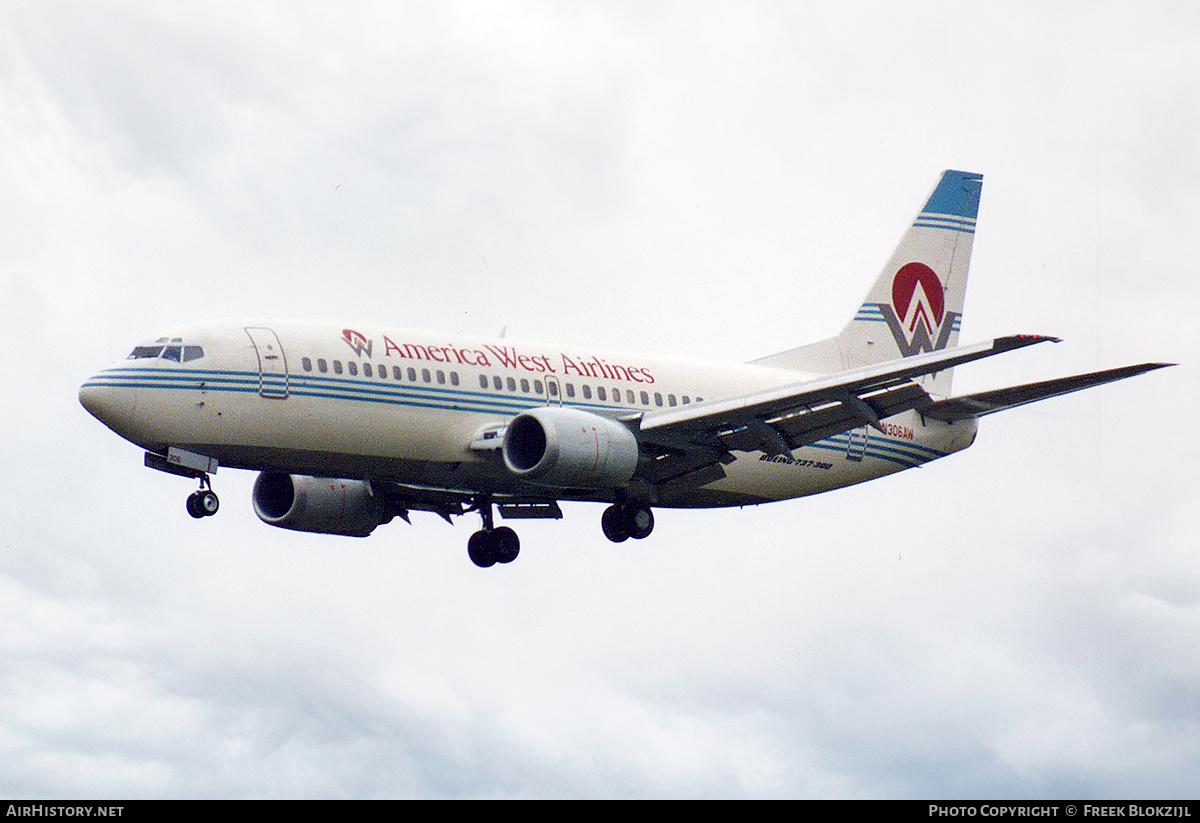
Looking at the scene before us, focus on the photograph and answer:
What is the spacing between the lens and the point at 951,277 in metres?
50.2

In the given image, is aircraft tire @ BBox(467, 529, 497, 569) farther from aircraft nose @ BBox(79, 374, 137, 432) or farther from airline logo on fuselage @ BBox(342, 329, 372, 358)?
aircraft nose @ BBox(79, 374, 137, 432)

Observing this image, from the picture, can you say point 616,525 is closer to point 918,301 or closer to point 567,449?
point 567,449

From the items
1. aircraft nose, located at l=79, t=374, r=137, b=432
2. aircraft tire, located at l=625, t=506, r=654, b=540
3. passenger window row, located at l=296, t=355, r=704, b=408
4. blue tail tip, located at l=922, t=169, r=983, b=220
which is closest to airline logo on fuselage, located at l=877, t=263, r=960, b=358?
blue tail tip, located at l=922, t=169, r=983, b=220

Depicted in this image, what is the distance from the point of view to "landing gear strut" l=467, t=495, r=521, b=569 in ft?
144

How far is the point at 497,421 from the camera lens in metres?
38.8

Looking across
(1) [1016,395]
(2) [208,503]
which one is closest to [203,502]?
(2) [208,503]

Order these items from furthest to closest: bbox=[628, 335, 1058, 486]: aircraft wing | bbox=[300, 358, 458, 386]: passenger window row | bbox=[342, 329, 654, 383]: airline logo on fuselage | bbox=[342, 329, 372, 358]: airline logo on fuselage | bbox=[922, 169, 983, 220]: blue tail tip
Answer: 1. bbox=[922, 169, 983, 220]: blue tail tip
2. bbox=[342, 329, 654, 383]: airline logo on fuselage
3. bbox=[342, 329, 372, 358]: airline logo on fuselage
4. bbox=[300, 358, 458, 386]: passenger window row
5. bbox=[628, 335, 1058, 486]: aircraft wing

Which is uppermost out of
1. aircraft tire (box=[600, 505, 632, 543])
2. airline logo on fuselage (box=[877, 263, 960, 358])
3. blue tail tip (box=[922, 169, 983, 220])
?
blue tail tip (box=[922, 169, 983, 220])

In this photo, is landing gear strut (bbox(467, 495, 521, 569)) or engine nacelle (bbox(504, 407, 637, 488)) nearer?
engine nacelle (bbox(504, 407, 637, 488))

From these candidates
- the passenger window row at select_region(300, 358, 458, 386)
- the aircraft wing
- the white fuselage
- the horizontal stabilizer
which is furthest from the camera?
the passenger window row at select_region(300, 358, 458, 386)

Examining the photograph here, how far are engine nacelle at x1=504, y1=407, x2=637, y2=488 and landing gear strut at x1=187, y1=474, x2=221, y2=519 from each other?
627 centimetres

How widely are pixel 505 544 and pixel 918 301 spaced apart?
47.6ft
